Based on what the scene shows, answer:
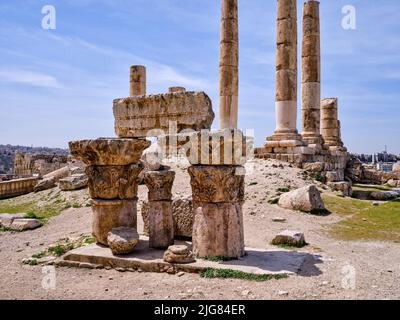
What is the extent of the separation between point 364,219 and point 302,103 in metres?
9.81

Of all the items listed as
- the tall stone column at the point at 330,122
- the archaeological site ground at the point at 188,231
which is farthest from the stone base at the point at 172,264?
the tall stone column at the point at 330,122

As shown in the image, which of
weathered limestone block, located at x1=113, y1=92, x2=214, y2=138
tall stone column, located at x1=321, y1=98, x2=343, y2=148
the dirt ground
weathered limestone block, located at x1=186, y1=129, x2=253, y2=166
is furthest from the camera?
tall stone column, located at x1=321, y1=98, x2=343, y2=148

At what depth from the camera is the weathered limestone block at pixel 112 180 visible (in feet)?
24.1

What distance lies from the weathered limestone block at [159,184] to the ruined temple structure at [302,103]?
34.4ft

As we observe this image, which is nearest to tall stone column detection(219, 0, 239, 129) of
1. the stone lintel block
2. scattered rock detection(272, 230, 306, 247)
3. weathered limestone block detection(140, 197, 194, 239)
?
the stone lintel block

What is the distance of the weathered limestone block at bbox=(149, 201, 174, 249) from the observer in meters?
7.25

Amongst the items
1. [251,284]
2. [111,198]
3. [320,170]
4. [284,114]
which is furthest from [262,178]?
[251,284]

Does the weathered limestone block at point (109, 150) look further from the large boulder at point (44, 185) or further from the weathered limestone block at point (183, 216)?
→ the large boulder at point (44, 185)

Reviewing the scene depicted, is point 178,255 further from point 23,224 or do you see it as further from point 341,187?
point 341,187

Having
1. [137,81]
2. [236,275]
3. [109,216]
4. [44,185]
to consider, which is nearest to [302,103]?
[137,81]

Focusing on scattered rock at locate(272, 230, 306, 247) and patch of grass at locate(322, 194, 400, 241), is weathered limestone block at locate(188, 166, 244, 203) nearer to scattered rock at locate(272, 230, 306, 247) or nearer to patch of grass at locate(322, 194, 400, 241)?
scattered rock at locate(272, 230, 306, 247)

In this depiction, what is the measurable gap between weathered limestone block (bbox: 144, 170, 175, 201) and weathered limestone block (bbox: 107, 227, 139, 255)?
2.71 ft

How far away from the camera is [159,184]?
727cm

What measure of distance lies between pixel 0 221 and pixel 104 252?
572 cm
